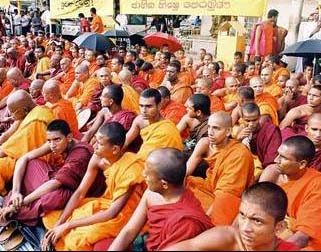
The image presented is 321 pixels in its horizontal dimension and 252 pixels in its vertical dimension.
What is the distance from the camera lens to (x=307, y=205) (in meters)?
3.63

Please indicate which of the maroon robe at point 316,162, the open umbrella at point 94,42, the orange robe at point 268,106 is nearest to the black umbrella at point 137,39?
the open umbrella at point 94,42

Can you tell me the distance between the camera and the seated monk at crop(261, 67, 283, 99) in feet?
26.3

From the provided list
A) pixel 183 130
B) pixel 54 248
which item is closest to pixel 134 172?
pixel 54 248

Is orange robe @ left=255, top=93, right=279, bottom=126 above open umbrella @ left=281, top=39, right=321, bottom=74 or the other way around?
the other way around

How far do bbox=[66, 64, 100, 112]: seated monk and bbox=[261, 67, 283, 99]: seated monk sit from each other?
2663mm

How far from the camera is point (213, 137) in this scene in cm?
456

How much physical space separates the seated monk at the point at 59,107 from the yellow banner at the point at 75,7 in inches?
234

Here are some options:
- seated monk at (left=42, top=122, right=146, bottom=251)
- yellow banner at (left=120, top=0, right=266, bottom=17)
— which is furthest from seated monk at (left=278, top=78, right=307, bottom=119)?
seated monk at (left=42, top=122, right=146, bottom=251)

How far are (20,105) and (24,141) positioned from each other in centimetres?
52

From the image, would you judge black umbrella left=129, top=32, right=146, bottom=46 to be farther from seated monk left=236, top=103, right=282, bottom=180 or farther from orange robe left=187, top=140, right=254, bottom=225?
orange robe left=187, top=140, right=254, bottom=225

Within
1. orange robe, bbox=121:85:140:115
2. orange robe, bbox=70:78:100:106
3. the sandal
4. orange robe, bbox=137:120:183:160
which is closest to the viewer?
the sandal

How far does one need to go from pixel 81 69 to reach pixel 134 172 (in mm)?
5568

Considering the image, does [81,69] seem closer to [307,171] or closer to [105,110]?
[105,110]

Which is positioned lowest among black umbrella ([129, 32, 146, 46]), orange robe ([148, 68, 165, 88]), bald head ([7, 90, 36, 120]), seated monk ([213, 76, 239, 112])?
black umbrella ([129, 32, 146, 46])
